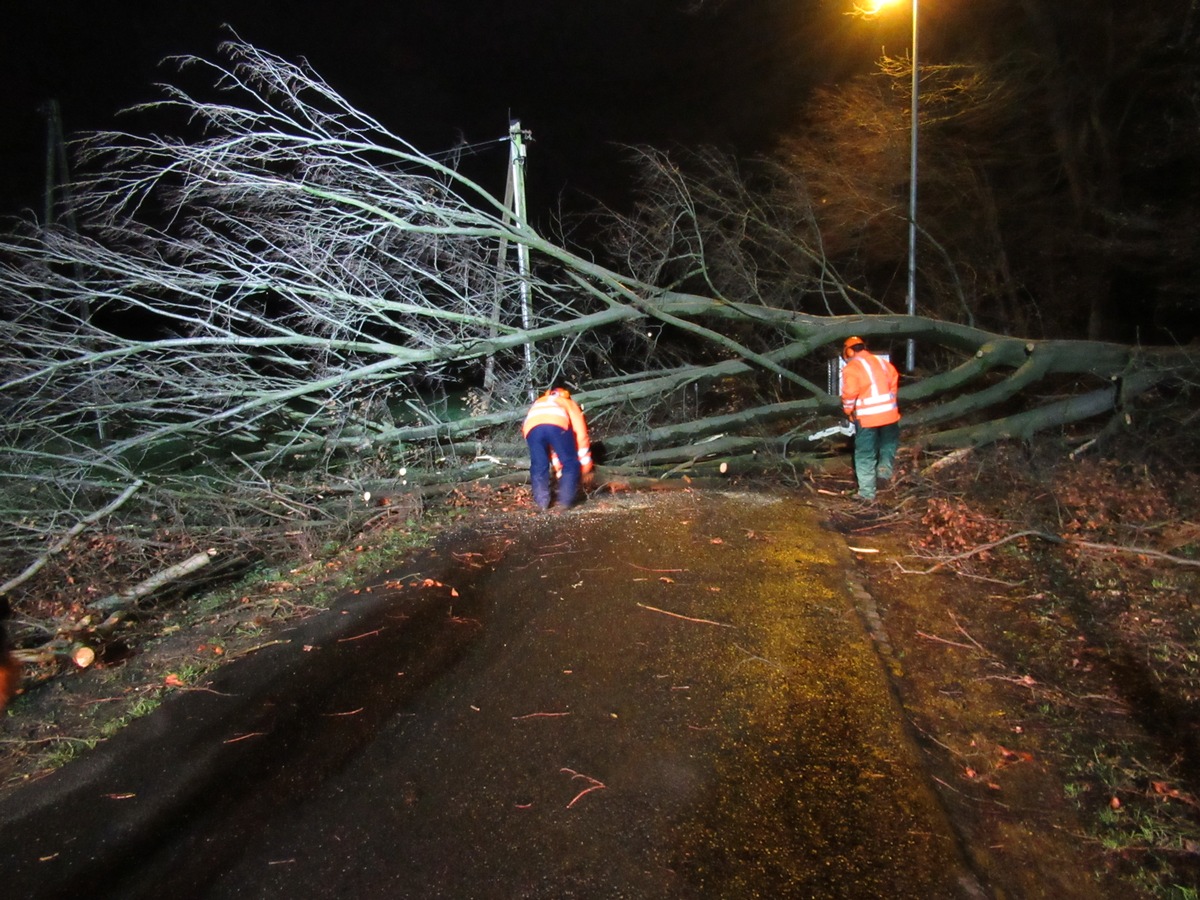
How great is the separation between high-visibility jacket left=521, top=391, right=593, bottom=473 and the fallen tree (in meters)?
0.85

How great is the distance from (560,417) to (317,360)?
7.83 ft

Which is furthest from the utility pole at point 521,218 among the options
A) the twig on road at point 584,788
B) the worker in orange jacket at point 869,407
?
the twig on road at point 584,788

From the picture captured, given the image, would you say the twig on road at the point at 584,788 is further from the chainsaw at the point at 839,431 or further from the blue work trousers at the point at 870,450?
the chainsaw at the point at 839,431

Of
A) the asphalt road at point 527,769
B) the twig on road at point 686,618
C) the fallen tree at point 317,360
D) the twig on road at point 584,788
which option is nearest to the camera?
the asphalt road at point 527,769

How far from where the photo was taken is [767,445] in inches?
350

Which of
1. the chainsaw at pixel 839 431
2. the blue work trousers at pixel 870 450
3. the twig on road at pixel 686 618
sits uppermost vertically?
the chainsaw at pixel 839 431

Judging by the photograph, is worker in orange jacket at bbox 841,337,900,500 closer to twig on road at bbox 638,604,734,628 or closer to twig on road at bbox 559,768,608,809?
twig on road at bbox 638,604,734,628

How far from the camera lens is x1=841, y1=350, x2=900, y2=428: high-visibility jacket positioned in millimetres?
7508

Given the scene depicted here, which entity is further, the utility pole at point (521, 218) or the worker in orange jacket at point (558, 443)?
the utility pole at point (521, 218)

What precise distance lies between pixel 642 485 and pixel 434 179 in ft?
12.3

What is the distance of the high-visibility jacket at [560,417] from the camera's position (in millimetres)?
7316

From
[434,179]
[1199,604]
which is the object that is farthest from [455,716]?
[434,179]

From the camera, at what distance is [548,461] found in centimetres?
757

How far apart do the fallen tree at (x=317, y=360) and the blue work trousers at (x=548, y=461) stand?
96 centimetres
